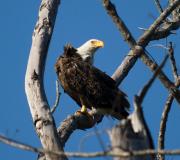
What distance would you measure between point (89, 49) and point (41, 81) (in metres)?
3.44

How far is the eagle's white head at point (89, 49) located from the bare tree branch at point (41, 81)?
2.45 metres

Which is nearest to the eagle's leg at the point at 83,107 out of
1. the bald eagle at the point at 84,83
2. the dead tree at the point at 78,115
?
Answer: the bald eagle at the point at 84,83

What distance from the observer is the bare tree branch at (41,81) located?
455 cm

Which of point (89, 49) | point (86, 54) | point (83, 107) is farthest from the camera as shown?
point (89, 49)

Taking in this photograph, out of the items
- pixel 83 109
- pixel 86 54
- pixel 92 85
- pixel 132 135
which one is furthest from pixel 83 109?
pixel 132 135

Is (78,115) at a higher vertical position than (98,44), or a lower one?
lower

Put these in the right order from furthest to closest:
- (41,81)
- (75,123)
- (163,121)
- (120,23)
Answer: (75,123)
(163,121)
(41,81)
(120,23)

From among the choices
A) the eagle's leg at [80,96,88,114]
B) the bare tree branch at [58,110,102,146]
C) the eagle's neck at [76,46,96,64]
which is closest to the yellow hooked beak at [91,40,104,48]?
the eagle's neck at [76,46,96,64]

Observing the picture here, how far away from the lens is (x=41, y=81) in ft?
16.2

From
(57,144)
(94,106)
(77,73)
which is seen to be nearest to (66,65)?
(77,73)

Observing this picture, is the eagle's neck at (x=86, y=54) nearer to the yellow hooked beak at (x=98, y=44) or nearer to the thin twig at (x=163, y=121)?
the yellow hooked beak at (x=98, y=44)

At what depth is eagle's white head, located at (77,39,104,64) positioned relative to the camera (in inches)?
320

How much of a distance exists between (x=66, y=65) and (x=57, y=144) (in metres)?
2.99

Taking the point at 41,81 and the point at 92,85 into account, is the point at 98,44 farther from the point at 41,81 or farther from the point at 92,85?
the point at 41,81
